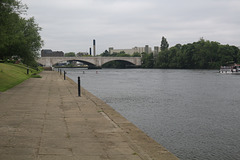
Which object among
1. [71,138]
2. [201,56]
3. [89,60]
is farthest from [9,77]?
[89,60]

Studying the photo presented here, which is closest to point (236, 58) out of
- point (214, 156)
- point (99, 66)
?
point (99, 66)

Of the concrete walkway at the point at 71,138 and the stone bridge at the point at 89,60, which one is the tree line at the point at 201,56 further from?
the concrete walkway at the point at 71,138

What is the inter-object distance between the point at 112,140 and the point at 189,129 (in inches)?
192

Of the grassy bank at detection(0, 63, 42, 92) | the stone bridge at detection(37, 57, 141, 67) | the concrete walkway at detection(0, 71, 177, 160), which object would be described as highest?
the stone bridge at detection(37, 57, 141, 67)

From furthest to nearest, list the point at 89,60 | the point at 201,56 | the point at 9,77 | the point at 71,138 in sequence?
the point at 89,60, the point at 201,56, the point at 9,77, the point at 71,138

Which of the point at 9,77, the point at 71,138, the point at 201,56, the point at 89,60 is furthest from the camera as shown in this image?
the point at 89,60

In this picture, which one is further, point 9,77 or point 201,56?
point 201,56

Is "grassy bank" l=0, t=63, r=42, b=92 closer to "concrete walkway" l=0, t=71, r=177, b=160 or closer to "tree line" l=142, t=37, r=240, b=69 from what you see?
"concrete walkway" l=0, t=71, r=177, b=160

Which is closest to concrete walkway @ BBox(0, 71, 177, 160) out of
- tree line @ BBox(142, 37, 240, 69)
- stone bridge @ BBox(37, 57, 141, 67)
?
tree line @ BBox(142, 37, 240, 69)

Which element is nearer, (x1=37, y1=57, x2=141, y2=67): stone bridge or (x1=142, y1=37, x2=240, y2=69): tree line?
(x1=142, y1=37, x2=240, y2=69): tree line

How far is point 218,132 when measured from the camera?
11195 mm

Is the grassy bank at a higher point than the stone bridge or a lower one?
lower

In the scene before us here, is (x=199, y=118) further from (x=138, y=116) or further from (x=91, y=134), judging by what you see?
(x=91, y=134)

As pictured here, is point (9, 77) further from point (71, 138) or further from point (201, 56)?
point (201, 56)
